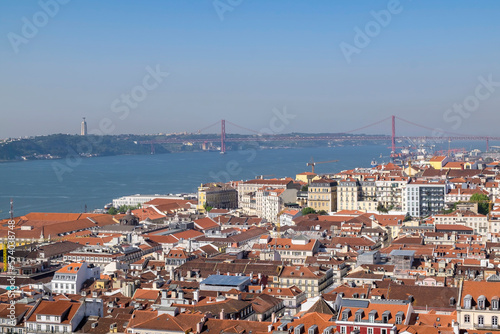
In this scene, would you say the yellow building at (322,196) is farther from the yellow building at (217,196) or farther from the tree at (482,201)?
the tree at (482,201)

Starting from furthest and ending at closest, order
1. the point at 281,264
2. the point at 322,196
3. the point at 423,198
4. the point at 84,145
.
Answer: the point at 84,145
the point at 322,196
the point at 423,198
the point at 281,264

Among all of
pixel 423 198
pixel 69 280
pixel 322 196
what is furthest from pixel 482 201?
pixel 69 280

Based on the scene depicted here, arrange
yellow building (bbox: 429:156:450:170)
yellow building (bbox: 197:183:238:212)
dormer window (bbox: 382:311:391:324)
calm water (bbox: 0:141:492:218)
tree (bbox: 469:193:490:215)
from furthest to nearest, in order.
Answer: calm water (bbox: 0:141:492:218), yellow building (bbox: 429:156:450:170), yellow building (bbox: 197:183:238:212), tree (bbox: 469:193:490:215), dormer window (bbox: 382:311:391:324)

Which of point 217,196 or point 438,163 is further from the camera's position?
point 438,163

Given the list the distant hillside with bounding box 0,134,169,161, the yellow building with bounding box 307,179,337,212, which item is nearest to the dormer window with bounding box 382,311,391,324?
the yellow building with bounding box 307,179,337,212

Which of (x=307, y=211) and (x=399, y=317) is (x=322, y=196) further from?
(x=399, y=317)

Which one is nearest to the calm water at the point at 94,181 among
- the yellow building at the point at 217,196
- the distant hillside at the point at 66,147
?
the yellow building at the point at 217,196

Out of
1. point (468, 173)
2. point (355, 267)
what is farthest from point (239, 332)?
point (468, 173)

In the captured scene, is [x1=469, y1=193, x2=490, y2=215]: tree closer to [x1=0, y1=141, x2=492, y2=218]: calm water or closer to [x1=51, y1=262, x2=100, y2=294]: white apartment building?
[x1=51, y1=262, x2=100, y2=294]: white apartment building
